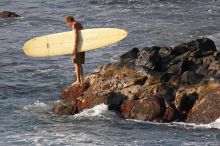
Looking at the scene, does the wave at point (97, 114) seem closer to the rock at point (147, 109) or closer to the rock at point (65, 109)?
the rock at point (65, 109)

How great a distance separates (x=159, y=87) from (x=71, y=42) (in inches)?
143

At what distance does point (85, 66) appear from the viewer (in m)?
25.7

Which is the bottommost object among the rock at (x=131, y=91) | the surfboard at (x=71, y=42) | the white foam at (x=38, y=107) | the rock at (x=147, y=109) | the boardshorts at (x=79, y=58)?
the white foam at (x=38, y=107)

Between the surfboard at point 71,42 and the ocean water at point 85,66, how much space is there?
1.37m

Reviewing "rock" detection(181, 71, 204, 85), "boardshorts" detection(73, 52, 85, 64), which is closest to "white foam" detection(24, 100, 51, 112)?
"boardshorts" detection(73, 52, 85, 64)

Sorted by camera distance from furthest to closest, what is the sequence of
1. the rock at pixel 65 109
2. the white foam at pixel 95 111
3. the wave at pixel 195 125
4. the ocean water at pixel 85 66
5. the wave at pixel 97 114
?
the rock at pixel 65 109, the white foam at pixel 95 111, the wave at pixel 97 114, the wave at pixel 195 125, the ocean water at pixel 85 66

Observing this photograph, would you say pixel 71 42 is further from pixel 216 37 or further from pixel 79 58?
pixel 216 37

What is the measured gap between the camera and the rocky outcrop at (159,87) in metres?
17.9

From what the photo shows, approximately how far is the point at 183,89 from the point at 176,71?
889 mm

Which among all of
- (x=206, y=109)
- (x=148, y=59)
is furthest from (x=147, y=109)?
(x=148, y=59)

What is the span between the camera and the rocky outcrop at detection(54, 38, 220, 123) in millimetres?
17906

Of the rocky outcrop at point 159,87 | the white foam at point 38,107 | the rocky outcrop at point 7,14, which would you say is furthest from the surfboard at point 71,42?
the rocky outcrop at point 7,14

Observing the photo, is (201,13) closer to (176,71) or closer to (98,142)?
(176,71)

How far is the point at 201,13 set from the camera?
37.7m
